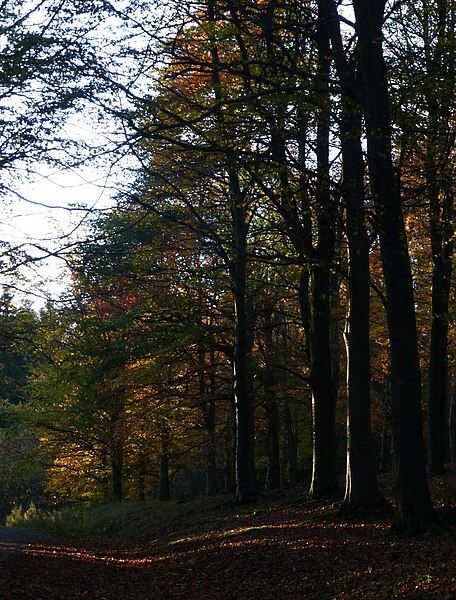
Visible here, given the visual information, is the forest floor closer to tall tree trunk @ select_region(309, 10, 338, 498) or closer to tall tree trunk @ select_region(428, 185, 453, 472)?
tall tree trunk @ select_region(309, 10, 338, 498)

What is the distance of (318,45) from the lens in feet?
45.3

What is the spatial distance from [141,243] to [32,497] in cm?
3599

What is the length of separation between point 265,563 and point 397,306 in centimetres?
446

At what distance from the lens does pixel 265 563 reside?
1125cm

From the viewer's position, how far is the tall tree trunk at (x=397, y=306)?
408 inches

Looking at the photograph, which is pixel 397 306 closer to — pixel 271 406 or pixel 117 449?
pixel 271 406

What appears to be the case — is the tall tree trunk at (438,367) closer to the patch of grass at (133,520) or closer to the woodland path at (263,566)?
the woodland path at (263,566)

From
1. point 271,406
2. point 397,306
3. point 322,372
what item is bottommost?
point 271,406

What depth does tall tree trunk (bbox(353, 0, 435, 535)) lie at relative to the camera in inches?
408

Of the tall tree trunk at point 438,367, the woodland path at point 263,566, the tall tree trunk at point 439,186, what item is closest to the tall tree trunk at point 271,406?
the tall tree trunk at point 438,367

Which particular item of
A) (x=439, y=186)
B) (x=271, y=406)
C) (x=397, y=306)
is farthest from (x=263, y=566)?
(x=271, y=406)

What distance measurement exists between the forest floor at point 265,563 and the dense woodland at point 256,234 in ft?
3.27

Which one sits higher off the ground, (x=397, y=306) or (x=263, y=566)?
A: (x=397, y=306)

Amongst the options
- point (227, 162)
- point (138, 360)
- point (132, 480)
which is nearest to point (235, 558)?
point (227, 162)
